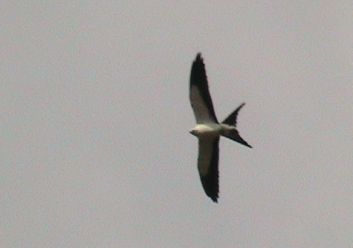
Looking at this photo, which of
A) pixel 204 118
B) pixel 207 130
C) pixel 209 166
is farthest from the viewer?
pixel 209 166

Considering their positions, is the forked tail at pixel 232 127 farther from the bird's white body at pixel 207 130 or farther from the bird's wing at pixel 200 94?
the bird's wing at pixel 200 94

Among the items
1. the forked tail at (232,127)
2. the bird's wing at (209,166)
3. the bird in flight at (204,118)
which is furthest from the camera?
the bird's wing at (209,166)

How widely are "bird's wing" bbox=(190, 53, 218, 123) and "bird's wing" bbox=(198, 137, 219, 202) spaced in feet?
3.68

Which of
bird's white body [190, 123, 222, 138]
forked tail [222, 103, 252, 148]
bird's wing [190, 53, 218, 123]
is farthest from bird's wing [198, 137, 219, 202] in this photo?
forked tail [222, 103, 252, 148]

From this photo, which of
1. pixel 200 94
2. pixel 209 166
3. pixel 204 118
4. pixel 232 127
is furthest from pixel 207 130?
pixel 209 166

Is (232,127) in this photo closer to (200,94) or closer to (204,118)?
(204,118)

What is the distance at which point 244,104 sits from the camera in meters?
34.5

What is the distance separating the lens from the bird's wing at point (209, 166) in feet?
126

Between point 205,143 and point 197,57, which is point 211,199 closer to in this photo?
point 205,143

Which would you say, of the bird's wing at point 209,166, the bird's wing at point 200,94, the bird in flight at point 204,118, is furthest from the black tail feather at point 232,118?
the bird's wing at point 209,166

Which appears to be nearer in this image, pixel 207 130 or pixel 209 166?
pixel 207 130

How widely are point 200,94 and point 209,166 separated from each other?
297 centimetres

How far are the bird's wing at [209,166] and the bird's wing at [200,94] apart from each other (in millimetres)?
1120

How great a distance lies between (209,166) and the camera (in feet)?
128
